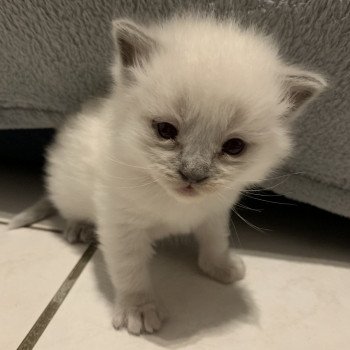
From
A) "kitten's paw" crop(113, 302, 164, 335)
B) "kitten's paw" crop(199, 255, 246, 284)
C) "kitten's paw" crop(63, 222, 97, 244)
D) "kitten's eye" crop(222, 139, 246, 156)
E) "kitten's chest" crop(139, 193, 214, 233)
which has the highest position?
"kitten's eye" crop(222, 139, 246, 156)

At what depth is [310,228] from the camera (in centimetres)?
128

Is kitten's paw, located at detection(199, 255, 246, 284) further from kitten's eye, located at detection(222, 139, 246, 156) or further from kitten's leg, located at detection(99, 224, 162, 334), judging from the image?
kitten's eye, located at detection(222, 139, 246, 156)

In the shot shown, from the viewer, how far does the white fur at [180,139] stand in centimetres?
73

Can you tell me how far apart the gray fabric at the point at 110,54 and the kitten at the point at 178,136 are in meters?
0.07

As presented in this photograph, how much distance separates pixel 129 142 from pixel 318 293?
567mm

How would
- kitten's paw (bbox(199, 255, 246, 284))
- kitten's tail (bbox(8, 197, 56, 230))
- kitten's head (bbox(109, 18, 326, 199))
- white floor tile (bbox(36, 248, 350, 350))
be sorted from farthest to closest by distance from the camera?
kitten's tail (bbox(8, 197, 56, 230)) → kitten's paw (bbox(199, 255, 246, 284)) → white floor tile (bbox(36, 248, 350, 350)) → kitten's head (bbox(109, 18, 326, 199))

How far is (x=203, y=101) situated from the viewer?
2.34ft

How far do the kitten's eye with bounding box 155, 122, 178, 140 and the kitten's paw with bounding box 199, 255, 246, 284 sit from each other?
39 cm

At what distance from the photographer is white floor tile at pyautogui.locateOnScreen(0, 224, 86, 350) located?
33.1 inches

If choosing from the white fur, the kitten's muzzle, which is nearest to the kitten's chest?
the white fur

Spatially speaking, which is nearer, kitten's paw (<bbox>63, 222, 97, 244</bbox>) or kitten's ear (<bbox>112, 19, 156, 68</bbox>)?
kitten's ear (<bbox>112, 19, 156, 68</bbox>)

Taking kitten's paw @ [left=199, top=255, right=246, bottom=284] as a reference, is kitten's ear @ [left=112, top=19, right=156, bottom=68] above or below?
above

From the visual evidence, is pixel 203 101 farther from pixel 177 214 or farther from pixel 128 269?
pixel 128 269

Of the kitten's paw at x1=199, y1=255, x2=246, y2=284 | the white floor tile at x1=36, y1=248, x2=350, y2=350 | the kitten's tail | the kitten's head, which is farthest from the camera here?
the kitten's tail
